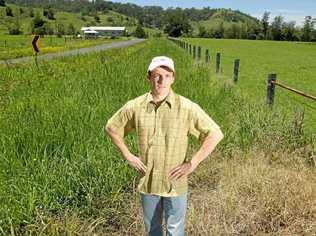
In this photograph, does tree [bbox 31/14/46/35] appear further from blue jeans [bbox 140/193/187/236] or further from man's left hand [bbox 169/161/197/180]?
man's left hand [bbox 169/161/197/180]

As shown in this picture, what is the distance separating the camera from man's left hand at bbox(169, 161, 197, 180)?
271 cm

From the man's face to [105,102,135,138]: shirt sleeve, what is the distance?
0.74ft

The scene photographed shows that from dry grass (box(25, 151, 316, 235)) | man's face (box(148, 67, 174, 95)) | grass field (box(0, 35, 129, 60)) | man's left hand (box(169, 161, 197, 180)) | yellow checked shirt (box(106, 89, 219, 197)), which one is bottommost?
grass field (box(0, 35, 129, 60))

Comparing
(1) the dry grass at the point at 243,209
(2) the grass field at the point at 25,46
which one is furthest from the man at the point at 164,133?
(2) the grass field at the point at 25,46

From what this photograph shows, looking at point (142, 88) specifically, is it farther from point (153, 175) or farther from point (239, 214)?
point (153, 175)

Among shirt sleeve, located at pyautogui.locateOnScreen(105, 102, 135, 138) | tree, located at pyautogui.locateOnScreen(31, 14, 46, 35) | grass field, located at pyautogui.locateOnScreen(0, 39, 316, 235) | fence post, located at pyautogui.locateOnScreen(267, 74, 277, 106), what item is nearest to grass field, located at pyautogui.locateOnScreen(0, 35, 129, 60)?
fence post, located at pyautogui.locateOnScreen(267, 74, 277, 106)

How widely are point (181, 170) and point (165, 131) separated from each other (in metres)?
0.25

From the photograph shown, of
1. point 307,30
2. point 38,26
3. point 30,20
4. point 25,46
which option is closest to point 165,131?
point 25,46

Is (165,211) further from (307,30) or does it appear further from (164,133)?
(307,30)

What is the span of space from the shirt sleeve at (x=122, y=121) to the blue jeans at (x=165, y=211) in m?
0.42

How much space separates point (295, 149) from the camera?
17.7 feet

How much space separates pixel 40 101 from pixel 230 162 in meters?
3.03

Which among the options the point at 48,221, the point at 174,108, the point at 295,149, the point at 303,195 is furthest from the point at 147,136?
the point at 295,149

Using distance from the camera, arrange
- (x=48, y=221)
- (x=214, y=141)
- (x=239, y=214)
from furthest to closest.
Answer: (x=239, y=214) < (x=48, y=221) < (x=214, y=141)
